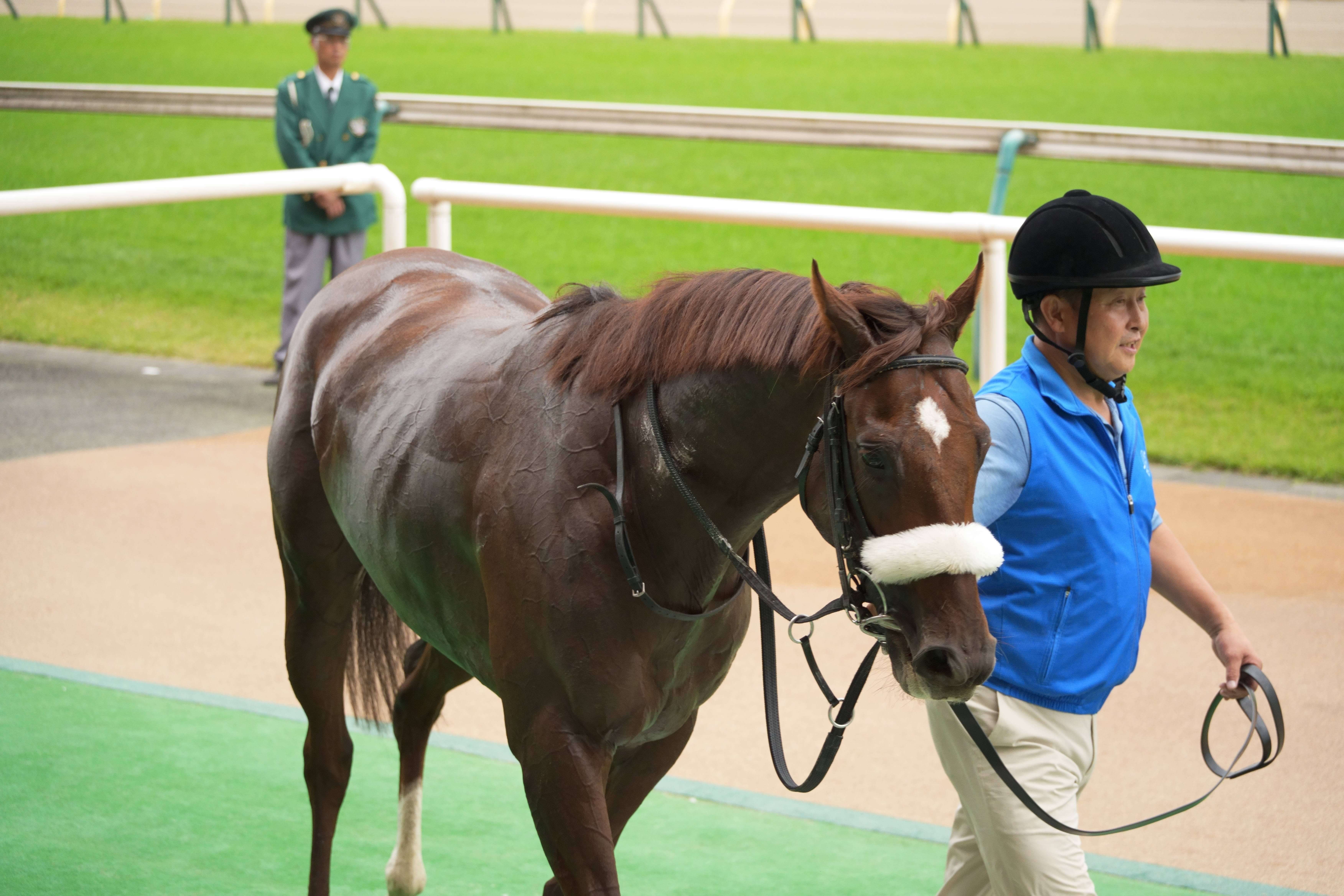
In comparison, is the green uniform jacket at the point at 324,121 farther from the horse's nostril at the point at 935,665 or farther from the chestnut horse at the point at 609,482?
the horse's nostril at the point at 935,665

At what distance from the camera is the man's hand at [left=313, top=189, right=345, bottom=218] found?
8.00 m

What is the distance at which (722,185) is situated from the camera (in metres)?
16.9

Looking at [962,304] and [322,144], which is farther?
[322,144]

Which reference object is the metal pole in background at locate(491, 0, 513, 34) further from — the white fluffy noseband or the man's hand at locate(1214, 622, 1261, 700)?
the white fluffy noseband

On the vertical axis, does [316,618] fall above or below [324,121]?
below

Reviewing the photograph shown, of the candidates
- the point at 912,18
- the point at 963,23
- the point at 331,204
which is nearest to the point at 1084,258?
the point at 331,204

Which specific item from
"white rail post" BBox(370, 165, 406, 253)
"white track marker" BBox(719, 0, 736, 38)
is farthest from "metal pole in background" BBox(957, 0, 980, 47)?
"white rail post" BBox(370, 165, 406, 253)

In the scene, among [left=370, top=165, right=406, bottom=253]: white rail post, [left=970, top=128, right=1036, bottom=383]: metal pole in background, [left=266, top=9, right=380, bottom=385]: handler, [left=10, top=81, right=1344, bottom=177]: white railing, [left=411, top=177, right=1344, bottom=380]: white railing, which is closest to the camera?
[left=411, top=177, right=1344, bottom=380]: white railing

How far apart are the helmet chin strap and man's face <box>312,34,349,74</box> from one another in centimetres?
706

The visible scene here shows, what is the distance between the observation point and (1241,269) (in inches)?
503

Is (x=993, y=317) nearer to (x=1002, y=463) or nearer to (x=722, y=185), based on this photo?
(x=1002, y=463)

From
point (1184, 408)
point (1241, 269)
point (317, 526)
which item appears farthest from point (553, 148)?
point (317, 526)

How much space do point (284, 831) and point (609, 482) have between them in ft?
6.26

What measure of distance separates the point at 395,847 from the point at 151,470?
402cm
